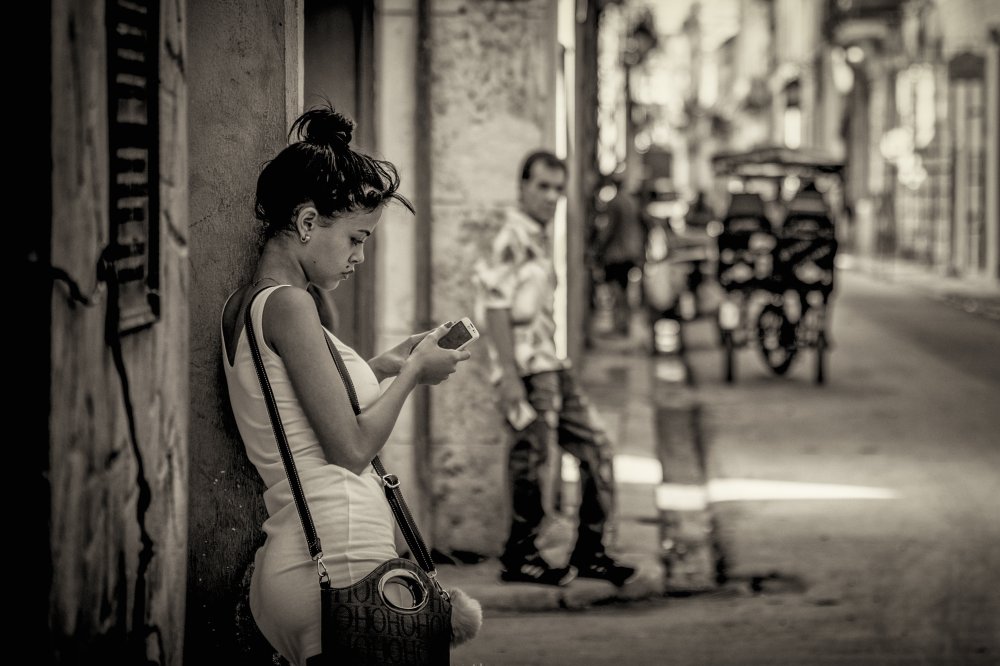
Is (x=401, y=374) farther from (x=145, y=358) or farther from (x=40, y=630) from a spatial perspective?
(x=40, y=630)

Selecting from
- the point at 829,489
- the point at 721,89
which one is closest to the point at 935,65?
the point at 829,489

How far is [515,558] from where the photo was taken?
690cm

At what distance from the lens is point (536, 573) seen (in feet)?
22.5

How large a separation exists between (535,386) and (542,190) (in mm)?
880

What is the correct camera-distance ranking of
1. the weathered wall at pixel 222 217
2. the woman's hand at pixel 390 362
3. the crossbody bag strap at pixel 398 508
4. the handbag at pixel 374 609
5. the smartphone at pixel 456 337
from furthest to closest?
the weathered wall at pixel 222 217 < the woman's hand at pixel 390 362 < the smartphone at pixel 456 337 < the crossbody bag strap at pixel 398 508 < the handbag at pixel 374 609

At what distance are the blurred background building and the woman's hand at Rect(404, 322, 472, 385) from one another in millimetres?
534

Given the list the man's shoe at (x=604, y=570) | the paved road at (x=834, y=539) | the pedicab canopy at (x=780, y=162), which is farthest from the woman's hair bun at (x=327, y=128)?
the pedicab canopy at (x=780, y=162)

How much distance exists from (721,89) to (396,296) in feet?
Answer: 338

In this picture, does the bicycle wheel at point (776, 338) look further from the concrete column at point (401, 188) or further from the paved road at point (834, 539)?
the concrete column at point (401, 188)

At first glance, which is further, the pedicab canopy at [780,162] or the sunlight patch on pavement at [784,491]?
the pedicab canopy at [780,162]

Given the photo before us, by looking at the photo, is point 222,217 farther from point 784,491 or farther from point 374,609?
point 784,491

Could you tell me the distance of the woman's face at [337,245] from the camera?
2.93 metres

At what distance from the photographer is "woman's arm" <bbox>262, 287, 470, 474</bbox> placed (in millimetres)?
2799

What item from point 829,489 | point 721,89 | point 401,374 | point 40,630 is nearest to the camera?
point 40,630
